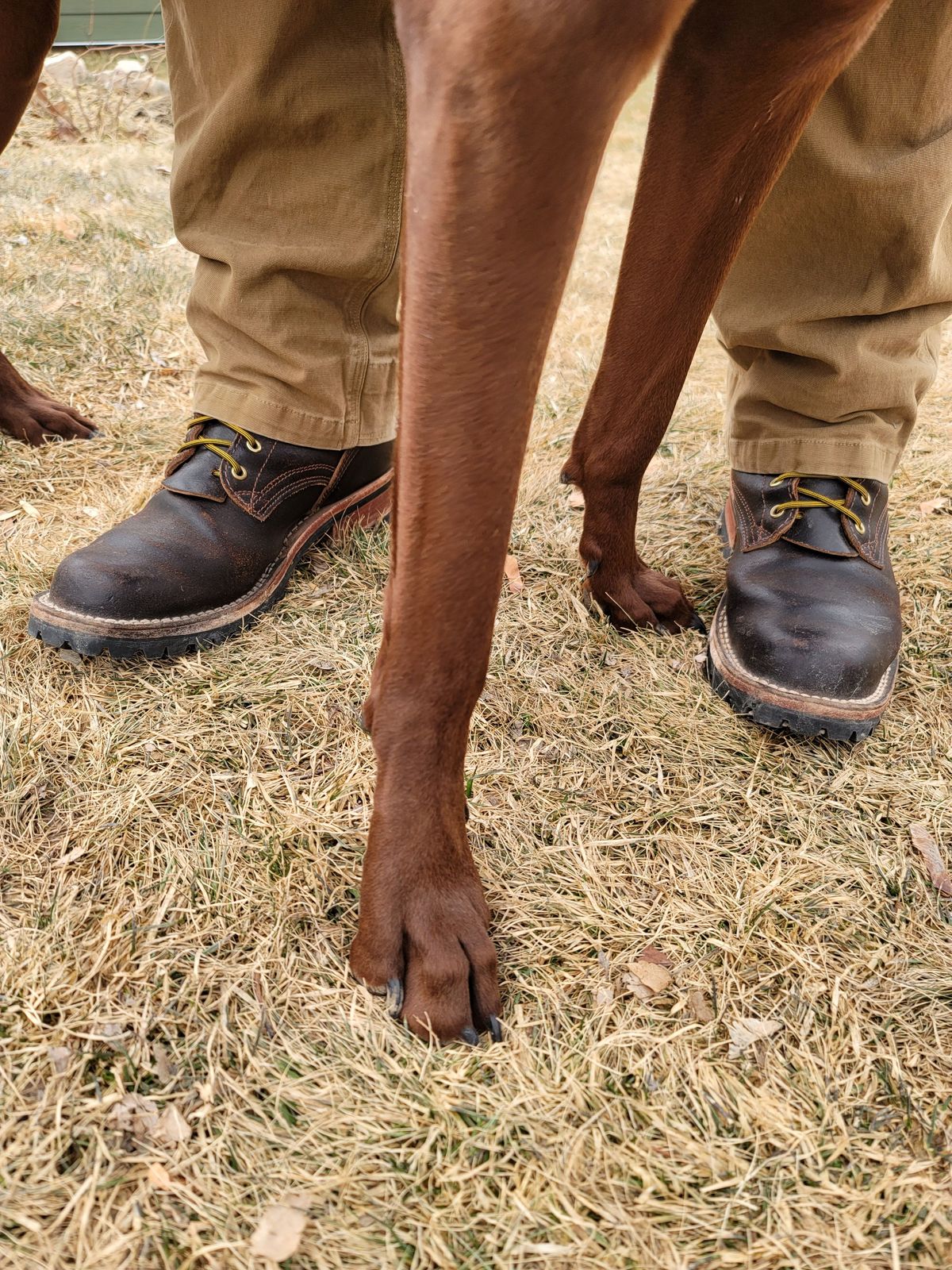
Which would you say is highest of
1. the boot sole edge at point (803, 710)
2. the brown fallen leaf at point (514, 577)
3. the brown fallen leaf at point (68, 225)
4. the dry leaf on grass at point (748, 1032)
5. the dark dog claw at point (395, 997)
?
the brown fallen leaf at point (68, 225)

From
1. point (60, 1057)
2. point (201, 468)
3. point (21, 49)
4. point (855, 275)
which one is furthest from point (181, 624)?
point (855, 275)

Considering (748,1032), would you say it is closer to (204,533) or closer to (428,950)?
(428,950)

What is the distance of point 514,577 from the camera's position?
6.59 ft

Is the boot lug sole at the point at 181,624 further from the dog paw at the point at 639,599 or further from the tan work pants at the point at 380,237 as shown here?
the dog paw at the point at 639,599

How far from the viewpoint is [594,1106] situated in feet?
3.47

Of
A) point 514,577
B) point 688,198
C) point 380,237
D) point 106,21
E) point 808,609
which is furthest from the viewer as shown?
point 106,21

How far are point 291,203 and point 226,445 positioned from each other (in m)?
0.49

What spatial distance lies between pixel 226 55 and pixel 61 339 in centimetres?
149

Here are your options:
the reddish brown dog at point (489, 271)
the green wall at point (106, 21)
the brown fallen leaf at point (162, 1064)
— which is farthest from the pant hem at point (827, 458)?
the green wall at point (106, 21)

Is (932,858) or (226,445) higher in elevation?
(226,445)

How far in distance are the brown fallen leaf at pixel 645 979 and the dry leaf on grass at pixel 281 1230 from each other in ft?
1.56

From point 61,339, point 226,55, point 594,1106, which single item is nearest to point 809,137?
point 226,55

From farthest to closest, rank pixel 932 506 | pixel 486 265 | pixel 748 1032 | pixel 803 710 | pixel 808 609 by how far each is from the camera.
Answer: pixel 932 506 < pixel 808 609 < pixel 803 710 < pixel 748 1032 < pixel 486 265

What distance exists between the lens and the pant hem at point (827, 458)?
6.08ft
